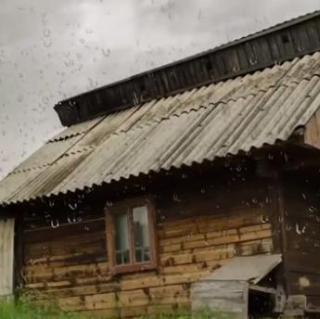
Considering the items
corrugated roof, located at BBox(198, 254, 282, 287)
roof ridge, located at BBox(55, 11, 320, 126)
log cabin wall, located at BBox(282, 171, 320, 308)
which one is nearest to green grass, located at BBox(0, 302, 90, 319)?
corrugated roof, located at BBox(198, 254, 282, 287)

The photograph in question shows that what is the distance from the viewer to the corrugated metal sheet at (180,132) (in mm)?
11227

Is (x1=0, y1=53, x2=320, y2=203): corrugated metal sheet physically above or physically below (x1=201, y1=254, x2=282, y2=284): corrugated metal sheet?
above

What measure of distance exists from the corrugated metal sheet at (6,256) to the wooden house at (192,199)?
3 centimetres

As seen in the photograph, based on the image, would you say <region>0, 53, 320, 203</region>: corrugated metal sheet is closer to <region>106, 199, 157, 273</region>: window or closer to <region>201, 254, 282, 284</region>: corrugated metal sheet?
<region>106, 199, 157, 273</region>: window

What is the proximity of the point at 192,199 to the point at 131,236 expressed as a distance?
134 centimetres

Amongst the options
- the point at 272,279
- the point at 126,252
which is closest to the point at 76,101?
the point at 126,252

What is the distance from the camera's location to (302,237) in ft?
38.0

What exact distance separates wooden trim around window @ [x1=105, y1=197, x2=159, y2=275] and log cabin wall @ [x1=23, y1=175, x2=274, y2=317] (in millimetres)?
103

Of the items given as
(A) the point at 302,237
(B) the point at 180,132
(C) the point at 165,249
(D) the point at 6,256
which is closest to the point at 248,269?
(A) the point at 302,237

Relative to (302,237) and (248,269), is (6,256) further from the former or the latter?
(302,237)

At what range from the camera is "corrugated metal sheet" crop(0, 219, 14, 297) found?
49.3 feet

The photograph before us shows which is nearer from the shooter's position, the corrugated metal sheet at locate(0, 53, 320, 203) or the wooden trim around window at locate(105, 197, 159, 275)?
the corrugated metal sheet at locate(0, 53, 320, 203)

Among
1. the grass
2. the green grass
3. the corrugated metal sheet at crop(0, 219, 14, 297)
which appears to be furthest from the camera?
the corrugated metal sheet at crop(0, 219, 14, 297)

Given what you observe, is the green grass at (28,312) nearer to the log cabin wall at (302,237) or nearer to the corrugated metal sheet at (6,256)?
the corrugated metal sheet at (6,256)
